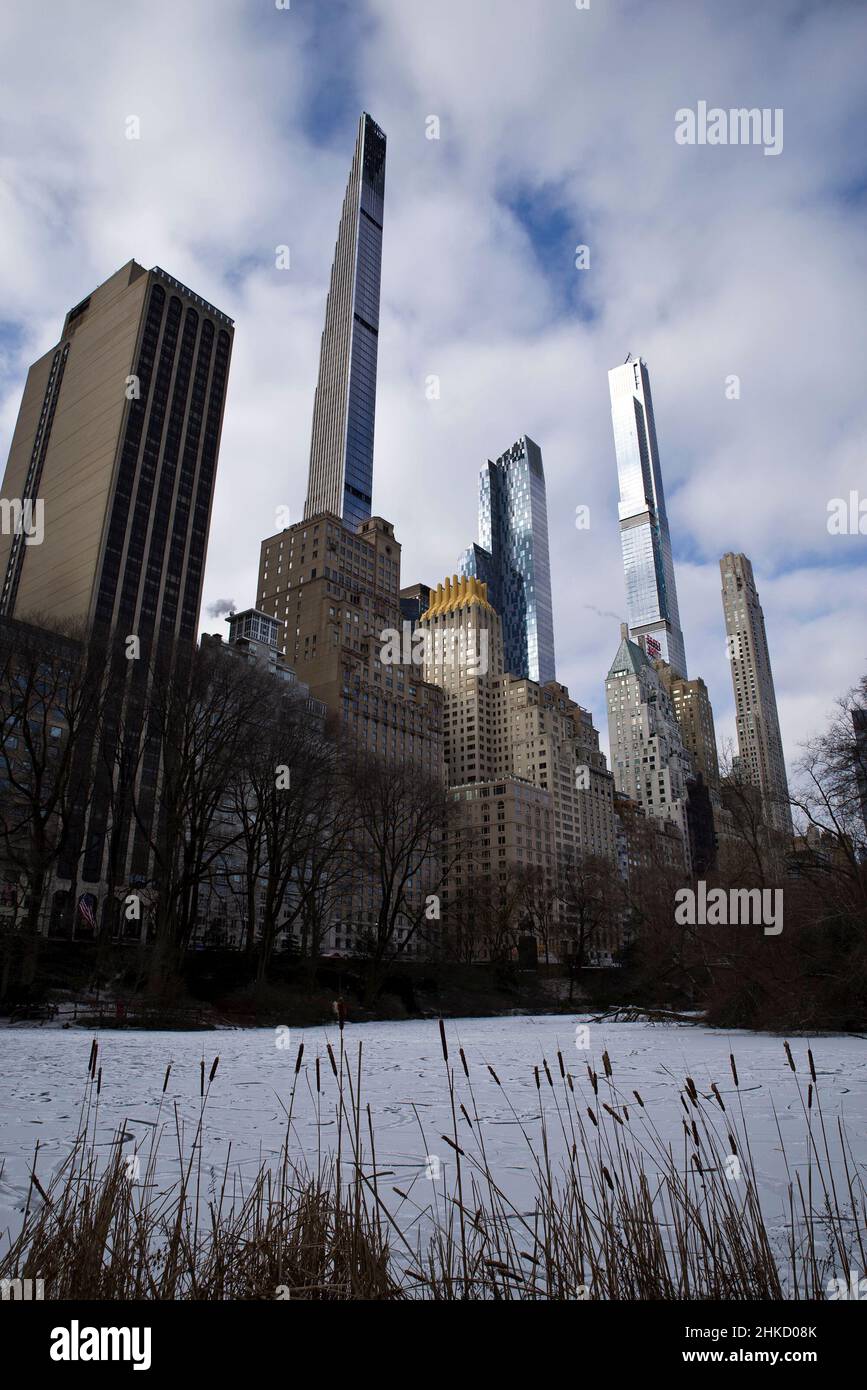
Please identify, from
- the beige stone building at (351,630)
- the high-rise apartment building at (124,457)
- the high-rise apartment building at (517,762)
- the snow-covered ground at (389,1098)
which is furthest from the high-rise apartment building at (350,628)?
the snow-covered ground at (389,1098)

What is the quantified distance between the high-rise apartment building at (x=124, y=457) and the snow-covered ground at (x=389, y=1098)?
116 meters

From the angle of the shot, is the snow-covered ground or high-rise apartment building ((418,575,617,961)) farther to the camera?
high-rise apartment building ((418,575,617,961))

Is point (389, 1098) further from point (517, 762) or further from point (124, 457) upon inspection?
point (517, 762)

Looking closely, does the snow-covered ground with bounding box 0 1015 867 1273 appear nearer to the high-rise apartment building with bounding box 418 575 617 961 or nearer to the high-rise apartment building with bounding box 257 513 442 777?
the high-rise apartment building with bounding box 257 513 442 777

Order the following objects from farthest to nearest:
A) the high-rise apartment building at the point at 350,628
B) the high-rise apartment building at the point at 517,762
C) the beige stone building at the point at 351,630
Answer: the high-rise apartment building at the point at 517,762, the high-rise apartment building at the point at 350,628, the beige stone building at the point at 351,630

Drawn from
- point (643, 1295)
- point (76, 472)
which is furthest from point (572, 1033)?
point (76, 472)

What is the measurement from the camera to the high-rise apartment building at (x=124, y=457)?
130m

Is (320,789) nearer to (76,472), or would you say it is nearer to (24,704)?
(24,704)

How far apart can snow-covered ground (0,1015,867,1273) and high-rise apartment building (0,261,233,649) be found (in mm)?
116097

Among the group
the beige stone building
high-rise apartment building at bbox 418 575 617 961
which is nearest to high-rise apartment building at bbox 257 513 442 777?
the beige stone building

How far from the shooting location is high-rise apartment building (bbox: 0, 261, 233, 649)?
13038 centimetres

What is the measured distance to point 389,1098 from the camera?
29.0ft

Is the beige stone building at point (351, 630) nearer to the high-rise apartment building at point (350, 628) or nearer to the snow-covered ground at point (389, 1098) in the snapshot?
the high-rise apartment building at point (350, 628)

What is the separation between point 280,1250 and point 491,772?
6824 inches
